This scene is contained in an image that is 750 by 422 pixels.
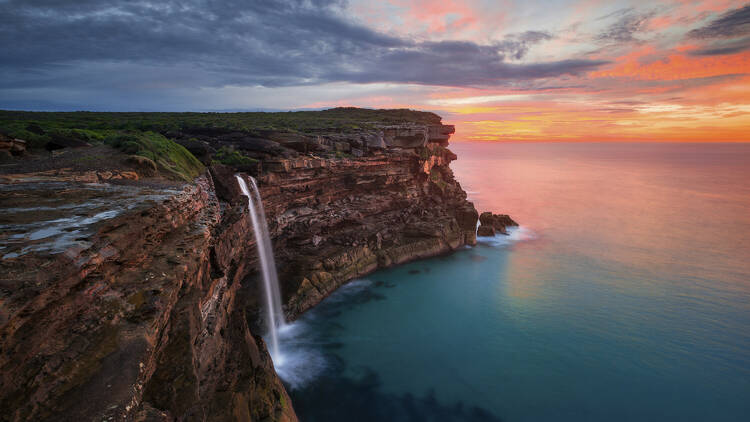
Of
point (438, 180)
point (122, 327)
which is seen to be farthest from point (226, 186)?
point (438, 180)

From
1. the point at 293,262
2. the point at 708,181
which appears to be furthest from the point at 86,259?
the point at 708,181

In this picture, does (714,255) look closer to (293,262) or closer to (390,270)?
(390,270)

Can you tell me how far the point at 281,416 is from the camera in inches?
430

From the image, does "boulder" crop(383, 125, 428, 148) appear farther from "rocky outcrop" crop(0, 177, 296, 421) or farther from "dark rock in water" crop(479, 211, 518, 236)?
"rocky outcrop" crop(0, 177, 296, 421)

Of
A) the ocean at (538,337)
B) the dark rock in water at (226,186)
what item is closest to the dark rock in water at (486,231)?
the ocean at (538,337)

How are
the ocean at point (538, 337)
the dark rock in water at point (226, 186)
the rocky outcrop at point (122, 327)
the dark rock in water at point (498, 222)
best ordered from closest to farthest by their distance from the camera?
the rocky outcrop at point (122, 327), the ocean at point (538, 337), the dark rock in water at point (226, 186), the dark rock in water at point (498, 222)

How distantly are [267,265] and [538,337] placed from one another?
19194 millimetres

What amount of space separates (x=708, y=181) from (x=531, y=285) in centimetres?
9635

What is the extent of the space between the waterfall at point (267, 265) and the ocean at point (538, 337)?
1.07 m

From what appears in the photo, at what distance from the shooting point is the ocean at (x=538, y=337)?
16.0m

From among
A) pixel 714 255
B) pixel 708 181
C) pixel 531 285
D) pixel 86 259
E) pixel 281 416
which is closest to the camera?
pixel 86 259

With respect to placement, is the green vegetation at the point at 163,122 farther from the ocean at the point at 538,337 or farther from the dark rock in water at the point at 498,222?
the dark rock in water at the point at 498,222

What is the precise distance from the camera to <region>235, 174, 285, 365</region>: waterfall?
19797 mm

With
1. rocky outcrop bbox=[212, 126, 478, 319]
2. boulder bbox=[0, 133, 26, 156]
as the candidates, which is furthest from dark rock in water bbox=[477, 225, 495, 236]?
boulder bbox=[0, 133, 26, 156]
